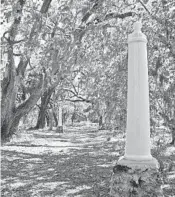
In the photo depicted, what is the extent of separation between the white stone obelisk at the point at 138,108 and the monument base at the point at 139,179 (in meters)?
0.11

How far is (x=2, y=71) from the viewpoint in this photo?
13.8 m

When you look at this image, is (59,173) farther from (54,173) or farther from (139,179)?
(139,179)

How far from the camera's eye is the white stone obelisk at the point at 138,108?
479 cm

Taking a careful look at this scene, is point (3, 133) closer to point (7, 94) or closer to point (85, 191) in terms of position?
point (7, 94)

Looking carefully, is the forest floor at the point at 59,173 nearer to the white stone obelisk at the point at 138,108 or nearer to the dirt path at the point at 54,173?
the dirt path at the point at 54,173

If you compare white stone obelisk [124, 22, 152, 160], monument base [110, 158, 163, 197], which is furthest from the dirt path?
white stone obelisk [124, 22, 152, 160]

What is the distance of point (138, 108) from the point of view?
15.7 feet

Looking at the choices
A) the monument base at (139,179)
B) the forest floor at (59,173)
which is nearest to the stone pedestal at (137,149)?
the monument base at (139,179)

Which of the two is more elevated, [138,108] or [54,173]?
[138,108]

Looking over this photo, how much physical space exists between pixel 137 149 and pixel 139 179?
0.45 m

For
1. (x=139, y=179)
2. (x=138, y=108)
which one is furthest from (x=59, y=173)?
(x=138, y=108)

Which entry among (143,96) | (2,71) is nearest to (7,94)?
(2,71)

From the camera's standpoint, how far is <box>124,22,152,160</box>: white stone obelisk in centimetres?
479

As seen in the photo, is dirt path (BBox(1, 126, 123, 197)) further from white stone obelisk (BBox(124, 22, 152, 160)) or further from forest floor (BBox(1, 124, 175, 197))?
white stone obelisk (BBox(124, 22, 152, 160))
